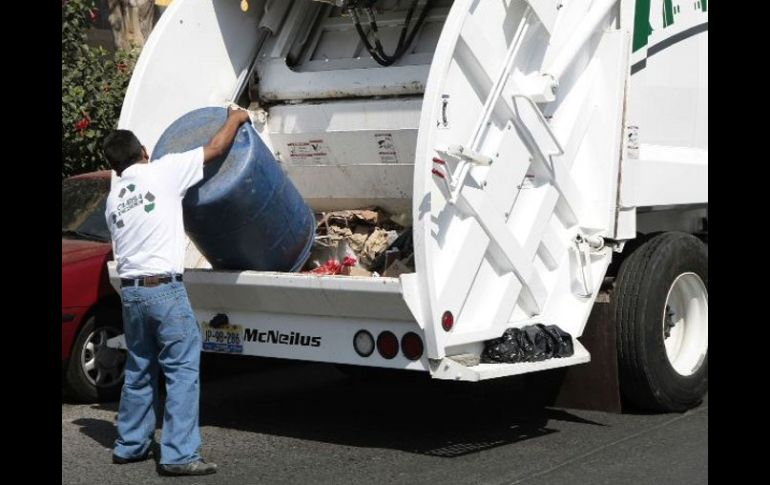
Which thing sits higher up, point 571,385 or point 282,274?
point 282,274

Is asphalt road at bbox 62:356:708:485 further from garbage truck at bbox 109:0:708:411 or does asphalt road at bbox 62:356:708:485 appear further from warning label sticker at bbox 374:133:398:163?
warning label sticker at bbox 374:133:398:163

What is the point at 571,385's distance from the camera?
6.61 metres

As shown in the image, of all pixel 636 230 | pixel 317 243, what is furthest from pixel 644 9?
pixel 317 243

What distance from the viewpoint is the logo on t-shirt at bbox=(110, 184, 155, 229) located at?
5410mm

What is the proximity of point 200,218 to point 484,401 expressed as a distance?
2.38 m

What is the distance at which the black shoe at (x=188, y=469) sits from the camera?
5.44 meters

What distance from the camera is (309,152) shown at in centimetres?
669

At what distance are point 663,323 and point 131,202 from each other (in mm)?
3042

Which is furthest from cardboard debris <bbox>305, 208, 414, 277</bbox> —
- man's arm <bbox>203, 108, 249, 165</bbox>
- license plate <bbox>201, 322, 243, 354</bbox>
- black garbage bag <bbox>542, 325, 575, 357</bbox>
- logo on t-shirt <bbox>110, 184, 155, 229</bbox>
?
logo on t-shirt <bbox>110, 184, 155, 229</bbox>

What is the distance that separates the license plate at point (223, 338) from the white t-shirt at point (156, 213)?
28.7 inches

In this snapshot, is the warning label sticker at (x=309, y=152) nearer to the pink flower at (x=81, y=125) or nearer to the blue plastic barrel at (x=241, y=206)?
the blue plastic barrel at (x=241, y=206)

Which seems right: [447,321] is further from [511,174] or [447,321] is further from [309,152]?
[309,152]

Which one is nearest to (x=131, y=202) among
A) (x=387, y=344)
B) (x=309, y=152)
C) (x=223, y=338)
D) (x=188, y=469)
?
(x=223, y=338)

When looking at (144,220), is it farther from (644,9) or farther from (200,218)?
(644,9)
